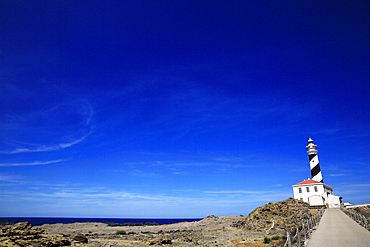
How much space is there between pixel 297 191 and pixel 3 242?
51101 mm

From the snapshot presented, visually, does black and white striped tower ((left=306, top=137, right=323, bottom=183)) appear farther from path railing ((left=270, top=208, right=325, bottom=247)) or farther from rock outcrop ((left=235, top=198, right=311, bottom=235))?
path railing ((left=270, top=208, right=325, bottom=247))

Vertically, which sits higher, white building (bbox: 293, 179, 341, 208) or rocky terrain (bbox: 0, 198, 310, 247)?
white building (bbox: 293, 179, 341, 208)

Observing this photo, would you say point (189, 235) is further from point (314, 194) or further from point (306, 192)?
point (314, 194)

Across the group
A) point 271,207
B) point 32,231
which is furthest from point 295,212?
point 32,231

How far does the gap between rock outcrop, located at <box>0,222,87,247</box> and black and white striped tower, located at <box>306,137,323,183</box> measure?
5850 cm

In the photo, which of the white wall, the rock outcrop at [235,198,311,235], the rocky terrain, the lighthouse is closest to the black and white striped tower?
the lighthouse

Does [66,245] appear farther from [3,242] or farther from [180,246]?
[180,246]

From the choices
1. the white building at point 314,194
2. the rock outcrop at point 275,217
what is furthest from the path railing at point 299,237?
the white building at point 314,194

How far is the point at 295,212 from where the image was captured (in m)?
31.7

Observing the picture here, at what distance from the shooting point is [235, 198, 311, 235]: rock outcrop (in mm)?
25891

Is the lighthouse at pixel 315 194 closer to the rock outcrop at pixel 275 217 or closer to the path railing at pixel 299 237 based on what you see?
the rock outcrop at pixel 275 217

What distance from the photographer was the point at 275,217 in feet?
98.8

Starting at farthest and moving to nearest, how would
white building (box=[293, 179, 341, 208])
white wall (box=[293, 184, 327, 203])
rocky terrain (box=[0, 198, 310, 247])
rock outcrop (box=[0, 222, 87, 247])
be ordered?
white wall (box=[293, 184, 327, 203])
white building (box=[293, 179, 341, 208])
rocky terrain (box=[0, 198, 310, 247])
rock outcrop (box=[0, 222, 87, 247])

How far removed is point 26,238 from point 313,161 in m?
63.3
